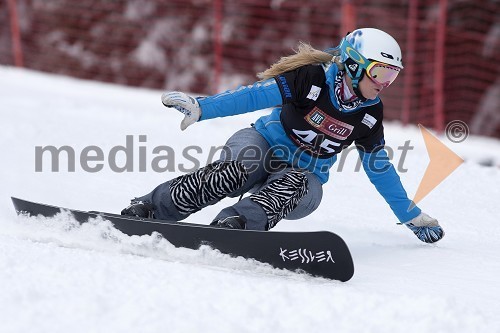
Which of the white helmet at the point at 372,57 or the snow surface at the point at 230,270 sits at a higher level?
the white helmet at the point at 372,57

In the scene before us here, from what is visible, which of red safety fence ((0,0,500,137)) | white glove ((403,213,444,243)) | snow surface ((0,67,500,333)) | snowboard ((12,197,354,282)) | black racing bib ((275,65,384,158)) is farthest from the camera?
red safety fence ((0,0,500,137))

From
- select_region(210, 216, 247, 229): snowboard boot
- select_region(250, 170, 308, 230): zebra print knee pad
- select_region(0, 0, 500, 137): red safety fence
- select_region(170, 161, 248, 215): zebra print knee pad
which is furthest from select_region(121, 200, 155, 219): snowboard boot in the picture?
select_region(0, 0, 500, 137): red safety fence

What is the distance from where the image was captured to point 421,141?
7.39 m

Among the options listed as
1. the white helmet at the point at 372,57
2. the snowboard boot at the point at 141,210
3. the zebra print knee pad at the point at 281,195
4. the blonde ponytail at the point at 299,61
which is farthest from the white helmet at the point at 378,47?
the snowboard boot at the point at 141,210

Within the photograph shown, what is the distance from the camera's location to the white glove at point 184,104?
11.1 ft

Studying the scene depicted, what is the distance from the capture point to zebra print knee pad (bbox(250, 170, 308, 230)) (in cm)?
352

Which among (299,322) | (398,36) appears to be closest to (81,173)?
(299,322)

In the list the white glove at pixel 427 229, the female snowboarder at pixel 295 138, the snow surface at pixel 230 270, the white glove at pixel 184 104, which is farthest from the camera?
the white glove at pixel 427 229

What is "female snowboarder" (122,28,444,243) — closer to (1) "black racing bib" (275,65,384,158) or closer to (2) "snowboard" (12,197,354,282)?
(1) "black racing bib" (275,65,384,158)

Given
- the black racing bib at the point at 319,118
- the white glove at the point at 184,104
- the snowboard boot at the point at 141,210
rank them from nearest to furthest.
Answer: the white glove at the point at 184,104, the black racing bib at the point at 319,118, the snowboard boot at the point at 141,210

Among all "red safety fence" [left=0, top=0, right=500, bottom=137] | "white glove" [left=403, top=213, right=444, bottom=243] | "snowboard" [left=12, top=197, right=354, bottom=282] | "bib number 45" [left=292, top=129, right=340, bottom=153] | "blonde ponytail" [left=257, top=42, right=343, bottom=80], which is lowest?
"red safety fence" [left=0, top=0, right=500, bottom=137]

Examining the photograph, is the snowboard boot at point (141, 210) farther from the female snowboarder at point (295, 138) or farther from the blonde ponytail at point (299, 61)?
the blonde ponytail at point (299, 61)

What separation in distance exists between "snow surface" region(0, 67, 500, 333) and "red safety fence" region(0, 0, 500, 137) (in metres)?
3.51

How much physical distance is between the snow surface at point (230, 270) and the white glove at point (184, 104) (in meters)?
0.56
